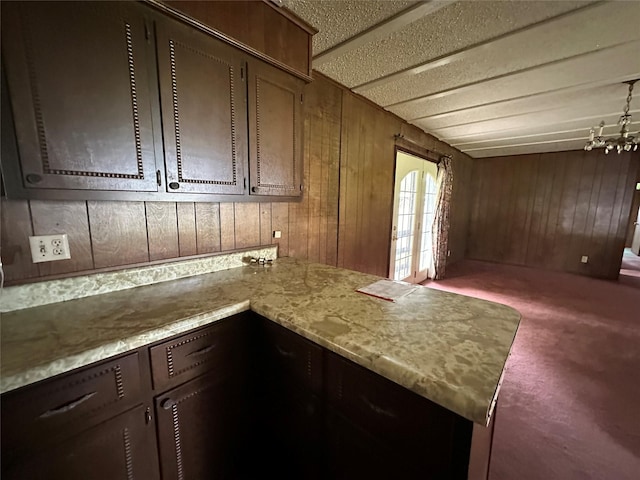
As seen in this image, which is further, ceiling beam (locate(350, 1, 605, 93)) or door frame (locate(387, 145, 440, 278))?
door frame (locate(387, 145, 440, 278))

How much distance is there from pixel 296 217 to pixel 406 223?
2.27 metres

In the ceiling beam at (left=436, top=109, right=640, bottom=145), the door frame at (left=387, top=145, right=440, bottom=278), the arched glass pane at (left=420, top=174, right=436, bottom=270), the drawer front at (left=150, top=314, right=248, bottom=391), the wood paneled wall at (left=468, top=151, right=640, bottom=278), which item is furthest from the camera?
the wood paneled wall at (left=468, top=151, right=640, bottom=278)

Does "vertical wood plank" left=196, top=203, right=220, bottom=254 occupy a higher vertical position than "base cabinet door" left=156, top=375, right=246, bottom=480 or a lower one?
higher

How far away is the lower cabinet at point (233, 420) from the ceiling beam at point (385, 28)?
172cm

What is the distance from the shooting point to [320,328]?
3.01 feet

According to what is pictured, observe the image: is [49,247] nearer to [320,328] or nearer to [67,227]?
[67,227]

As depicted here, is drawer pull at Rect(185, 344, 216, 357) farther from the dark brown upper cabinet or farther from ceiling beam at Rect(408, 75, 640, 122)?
ceiling beam at Rect(408, 75, 640, 122)

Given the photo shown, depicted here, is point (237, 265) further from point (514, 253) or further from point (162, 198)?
point (514, 253)

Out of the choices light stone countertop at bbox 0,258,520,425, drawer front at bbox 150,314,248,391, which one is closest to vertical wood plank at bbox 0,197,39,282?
light stone countertop at bbox 0,258,520,425

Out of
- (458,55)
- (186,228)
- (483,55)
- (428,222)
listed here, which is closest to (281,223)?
(186,228)

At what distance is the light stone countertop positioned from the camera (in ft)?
2.22

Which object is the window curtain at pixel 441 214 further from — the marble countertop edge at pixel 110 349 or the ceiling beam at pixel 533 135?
the marble countertop edge at pixel 110 349

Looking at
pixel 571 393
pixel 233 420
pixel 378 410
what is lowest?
pixel 571 393

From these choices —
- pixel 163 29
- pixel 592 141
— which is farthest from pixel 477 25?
pixel 592 141
